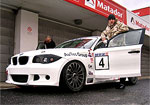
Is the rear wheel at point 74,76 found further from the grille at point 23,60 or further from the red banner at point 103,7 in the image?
the red banner at point 103,7

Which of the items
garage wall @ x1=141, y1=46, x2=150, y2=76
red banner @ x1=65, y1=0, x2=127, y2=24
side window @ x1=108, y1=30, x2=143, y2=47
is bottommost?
garage wall @ x1=141, y1=46, x2=150, y2=76

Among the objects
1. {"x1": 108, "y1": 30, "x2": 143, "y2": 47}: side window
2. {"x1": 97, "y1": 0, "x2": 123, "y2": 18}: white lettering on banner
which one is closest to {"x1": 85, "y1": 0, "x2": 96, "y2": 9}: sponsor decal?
{"x1": 97, "y1": 0, "x2": 123, "y2": 18}: white lettering on banner

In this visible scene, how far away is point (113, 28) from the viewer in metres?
4.42

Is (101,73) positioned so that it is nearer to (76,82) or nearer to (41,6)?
(76,82)

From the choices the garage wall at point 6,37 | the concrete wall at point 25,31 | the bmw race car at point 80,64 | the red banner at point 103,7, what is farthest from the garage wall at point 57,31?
the bmw race car at point 80,64

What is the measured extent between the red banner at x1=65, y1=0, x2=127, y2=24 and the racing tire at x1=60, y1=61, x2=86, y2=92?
129 inches

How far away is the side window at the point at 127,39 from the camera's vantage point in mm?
4098

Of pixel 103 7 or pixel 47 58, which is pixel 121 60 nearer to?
pixel 47 58

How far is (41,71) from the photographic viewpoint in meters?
3.49

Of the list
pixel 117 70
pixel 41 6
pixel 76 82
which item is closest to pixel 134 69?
pixel 117 70

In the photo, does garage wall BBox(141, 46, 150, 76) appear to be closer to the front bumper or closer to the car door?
the car door

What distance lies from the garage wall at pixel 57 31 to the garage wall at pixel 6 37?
4.94 feet

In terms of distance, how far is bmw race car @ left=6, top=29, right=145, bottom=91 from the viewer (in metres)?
3.54

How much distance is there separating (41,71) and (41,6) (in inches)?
178
